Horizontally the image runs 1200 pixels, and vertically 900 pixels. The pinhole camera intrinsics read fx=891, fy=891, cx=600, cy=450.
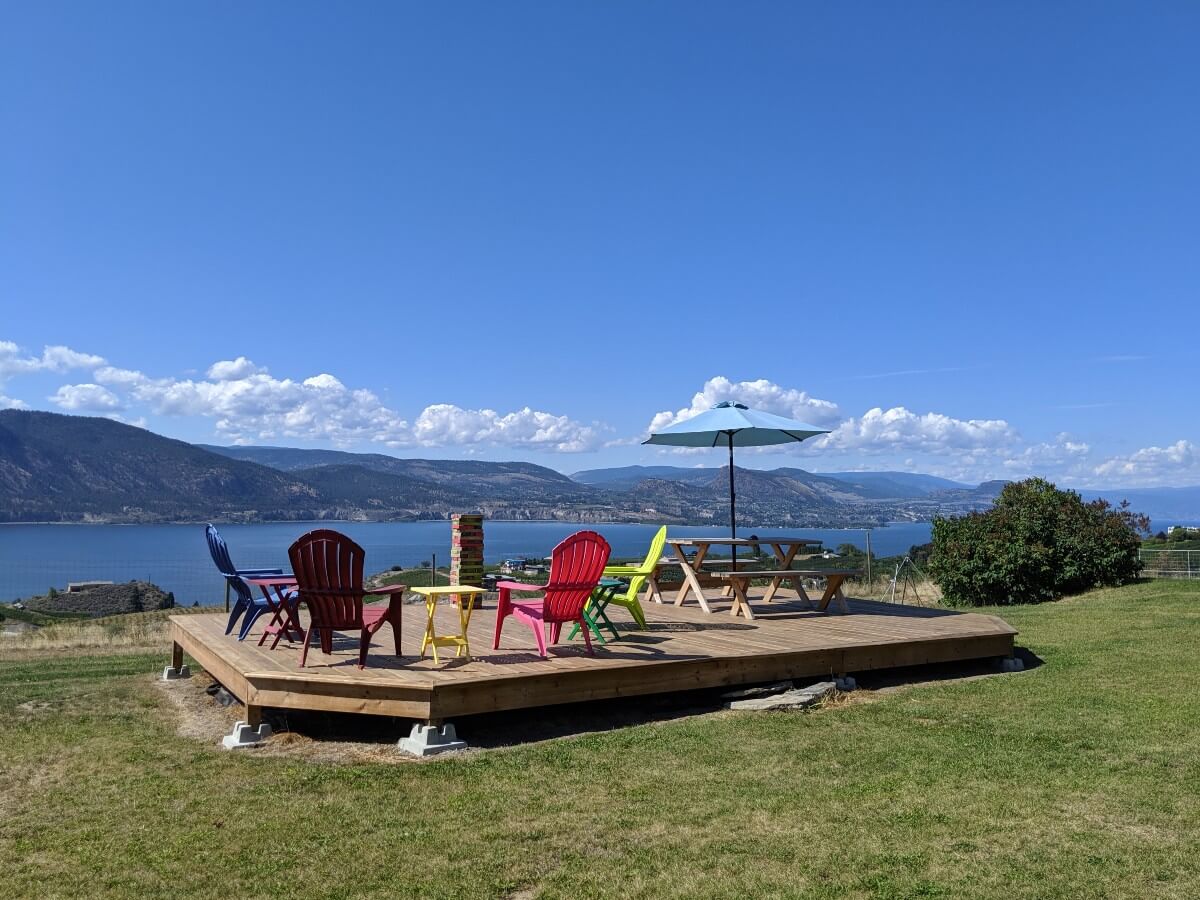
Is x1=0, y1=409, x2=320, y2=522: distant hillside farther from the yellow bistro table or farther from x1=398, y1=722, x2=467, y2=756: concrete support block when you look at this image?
x1=398, y1=722, x2=467, y2=756: concrete support block

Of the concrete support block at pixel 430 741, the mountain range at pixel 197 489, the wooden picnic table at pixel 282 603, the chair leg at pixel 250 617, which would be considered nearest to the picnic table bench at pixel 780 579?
the concrete support block at pixel 430 741

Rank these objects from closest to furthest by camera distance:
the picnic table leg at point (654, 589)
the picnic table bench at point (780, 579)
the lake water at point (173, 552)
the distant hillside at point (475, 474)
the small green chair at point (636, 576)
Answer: the small green chair at point (636, 576) → the picnic table bench at point (780, 579) → the picnic table leg at point (654, 589) → the lake water at point (173, 552) → the distant hillside at point (475, 474)

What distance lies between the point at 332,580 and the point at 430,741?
4.02 feet

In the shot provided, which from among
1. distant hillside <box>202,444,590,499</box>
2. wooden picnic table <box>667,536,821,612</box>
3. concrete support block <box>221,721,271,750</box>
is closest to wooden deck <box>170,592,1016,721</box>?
concrete support block <box>221,721,271,750</box>

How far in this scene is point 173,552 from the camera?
91.6m

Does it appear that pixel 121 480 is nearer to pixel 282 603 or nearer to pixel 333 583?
pixel 282 603

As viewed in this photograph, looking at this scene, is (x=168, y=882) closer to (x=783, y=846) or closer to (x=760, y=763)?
(x=783, y=846)

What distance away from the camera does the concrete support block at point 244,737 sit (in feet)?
17.5

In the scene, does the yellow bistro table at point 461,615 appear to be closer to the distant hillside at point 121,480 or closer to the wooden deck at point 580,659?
the wooden deck at point 580,659

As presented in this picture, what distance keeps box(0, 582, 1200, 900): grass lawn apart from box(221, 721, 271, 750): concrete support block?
0.15 m

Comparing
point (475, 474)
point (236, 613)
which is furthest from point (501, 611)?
point (475, 474)

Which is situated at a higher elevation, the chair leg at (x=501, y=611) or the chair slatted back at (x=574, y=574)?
the chair slatted back at (x=574, y=574)

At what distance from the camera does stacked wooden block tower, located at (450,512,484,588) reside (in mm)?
9938

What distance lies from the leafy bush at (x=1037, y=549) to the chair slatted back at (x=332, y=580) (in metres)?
12.6
